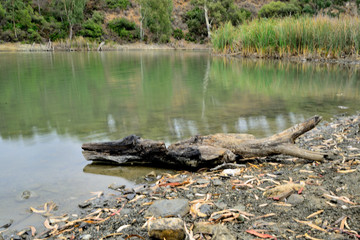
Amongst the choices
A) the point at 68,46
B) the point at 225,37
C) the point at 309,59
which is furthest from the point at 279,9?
the point at 309,59

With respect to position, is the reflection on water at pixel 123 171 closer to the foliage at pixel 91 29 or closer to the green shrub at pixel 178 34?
the foliage at pixel 91 29

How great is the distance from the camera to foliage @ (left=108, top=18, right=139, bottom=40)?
1725 inches

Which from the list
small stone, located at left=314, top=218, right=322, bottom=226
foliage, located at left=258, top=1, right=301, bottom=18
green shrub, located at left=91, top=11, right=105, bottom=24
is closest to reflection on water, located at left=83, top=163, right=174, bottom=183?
small stone, located at left=314, top=218, right=322, bottom=226

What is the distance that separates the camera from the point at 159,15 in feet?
139

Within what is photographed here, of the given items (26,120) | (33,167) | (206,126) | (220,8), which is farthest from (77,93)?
(220,8)

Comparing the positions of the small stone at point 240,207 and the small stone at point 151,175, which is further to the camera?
the small stone at point 151,175

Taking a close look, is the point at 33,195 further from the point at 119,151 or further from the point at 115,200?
the point at 119,151

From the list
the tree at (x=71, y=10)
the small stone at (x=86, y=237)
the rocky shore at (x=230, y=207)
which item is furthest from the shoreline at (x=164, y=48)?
the small stone at (x=86, y=237)

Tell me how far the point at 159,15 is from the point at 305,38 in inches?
1173

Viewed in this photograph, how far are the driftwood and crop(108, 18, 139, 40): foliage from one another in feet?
139

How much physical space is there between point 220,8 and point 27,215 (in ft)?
150

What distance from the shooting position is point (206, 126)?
4988 millimetres

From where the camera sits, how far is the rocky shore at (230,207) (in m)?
1.85

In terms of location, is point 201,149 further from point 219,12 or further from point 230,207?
point 219,12
